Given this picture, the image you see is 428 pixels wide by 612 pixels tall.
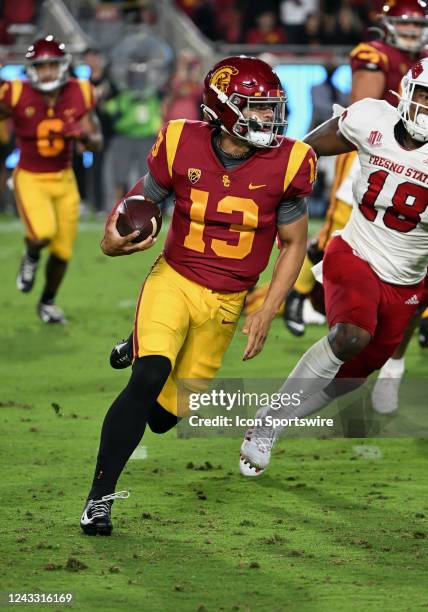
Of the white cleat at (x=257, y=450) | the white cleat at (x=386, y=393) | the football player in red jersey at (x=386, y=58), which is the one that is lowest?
the white cleat at (x=386, y=393)

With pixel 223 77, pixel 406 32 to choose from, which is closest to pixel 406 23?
pixel 406 32

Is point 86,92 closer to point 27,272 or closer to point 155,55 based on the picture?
point 27,272

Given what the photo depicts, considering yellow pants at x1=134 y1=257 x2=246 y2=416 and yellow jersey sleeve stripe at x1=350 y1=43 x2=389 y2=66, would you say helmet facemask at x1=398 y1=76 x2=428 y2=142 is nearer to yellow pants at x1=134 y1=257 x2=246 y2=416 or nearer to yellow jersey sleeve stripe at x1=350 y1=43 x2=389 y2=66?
yellow pants at x1=134 y1=257 x2=246 y2=416

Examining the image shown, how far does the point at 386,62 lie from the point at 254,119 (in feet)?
7.94

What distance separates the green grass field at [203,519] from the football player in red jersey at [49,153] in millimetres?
1526

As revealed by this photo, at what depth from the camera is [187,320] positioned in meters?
4.67

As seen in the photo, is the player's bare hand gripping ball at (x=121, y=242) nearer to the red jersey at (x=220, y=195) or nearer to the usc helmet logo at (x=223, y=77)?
the red jersey at (x=220, y=195)

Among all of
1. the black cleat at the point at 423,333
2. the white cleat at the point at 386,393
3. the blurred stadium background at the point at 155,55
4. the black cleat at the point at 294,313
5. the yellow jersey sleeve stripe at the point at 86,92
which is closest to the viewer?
the white cleat at the point at 386,393

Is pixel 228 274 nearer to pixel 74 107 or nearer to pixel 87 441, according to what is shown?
pixel 87 441

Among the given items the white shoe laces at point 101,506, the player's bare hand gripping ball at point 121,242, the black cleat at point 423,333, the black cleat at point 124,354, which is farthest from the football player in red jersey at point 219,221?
the black cleat at point 423,333

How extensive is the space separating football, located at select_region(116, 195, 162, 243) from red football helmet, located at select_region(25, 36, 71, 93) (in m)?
4.10

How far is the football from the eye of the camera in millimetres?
4477

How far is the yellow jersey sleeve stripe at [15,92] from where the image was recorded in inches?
346

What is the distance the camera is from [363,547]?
430cm
